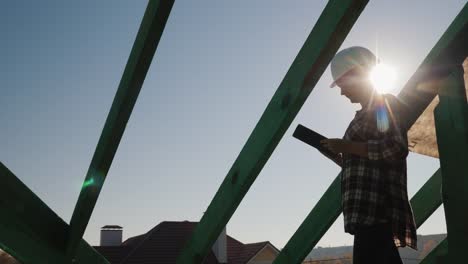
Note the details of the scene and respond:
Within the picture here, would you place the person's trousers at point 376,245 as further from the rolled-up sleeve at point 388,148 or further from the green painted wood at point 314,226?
the green painted wood at point 314,226

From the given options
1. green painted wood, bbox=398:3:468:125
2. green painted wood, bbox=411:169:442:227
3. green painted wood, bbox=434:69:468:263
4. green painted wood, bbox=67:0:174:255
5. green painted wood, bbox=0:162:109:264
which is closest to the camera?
green painted wood, bbox=434:69:468:263

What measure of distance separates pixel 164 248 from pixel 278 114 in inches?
782

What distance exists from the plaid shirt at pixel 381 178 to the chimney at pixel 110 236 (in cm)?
2265

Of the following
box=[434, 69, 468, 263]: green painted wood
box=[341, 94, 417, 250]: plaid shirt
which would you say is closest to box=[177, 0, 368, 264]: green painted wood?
box=[341, 94, 417, 250]: plaid shirt

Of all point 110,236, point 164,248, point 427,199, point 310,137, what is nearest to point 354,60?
point 310,137

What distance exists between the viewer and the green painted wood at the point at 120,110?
196 cm

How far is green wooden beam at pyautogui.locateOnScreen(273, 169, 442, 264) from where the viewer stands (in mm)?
2652

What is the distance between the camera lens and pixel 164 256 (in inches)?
795

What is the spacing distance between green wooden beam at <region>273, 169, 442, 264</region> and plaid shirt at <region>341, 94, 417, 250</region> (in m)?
0.79

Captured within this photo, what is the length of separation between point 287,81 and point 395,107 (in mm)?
430

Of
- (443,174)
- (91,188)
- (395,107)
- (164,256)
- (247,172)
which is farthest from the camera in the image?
(164,256)

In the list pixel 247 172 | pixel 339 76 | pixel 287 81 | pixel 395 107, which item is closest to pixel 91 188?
pixel 247 172

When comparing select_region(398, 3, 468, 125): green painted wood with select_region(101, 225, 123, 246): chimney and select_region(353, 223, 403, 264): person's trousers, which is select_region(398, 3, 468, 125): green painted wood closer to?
select_region(353, 223, 403, 264): person's trousers

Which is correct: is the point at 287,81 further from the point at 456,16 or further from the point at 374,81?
the point at 456,16
